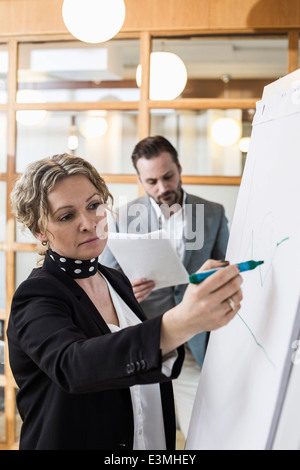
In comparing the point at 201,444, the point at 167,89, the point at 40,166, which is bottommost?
the point at 201,444

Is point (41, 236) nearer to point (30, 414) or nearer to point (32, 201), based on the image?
point (32, 201)

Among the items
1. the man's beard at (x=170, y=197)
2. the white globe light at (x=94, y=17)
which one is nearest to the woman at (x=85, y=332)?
the man's beard at (x=170, y=197)

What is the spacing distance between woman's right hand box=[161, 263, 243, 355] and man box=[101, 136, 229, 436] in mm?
1423

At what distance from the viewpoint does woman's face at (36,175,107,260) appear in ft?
3.48

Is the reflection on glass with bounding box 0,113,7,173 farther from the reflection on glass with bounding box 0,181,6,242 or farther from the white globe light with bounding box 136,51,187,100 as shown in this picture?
the white globe light with bounding box 136,51,187,100

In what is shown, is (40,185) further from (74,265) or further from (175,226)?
(175,226)

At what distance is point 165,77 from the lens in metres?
2.77

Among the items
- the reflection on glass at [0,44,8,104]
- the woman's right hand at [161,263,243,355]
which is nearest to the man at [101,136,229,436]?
the reflection on glass at [0,44,8,104]

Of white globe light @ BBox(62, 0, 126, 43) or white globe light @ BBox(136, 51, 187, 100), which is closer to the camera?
white globe light @ BBox(62, 0, 126, 43)

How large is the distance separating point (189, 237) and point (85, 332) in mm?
1426

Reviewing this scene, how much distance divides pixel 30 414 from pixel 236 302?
46 cm

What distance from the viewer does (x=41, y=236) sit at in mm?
1124
